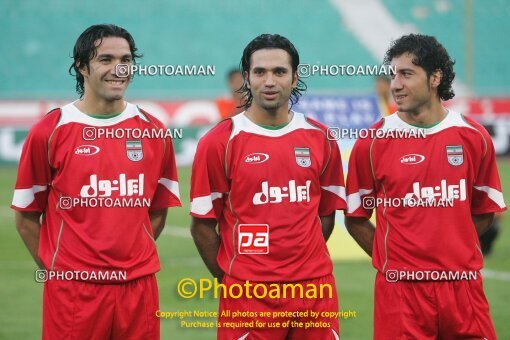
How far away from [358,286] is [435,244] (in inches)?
206

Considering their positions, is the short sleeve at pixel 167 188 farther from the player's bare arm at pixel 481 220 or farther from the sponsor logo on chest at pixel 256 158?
the player's bare arm at pixel 481 220

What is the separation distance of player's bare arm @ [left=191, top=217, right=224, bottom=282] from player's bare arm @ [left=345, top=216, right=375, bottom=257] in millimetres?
744

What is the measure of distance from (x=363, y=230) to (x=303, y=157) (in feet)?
2.06

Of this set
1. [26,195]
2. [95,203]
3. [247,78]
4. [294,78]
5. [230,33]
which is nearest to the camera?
[95,203]

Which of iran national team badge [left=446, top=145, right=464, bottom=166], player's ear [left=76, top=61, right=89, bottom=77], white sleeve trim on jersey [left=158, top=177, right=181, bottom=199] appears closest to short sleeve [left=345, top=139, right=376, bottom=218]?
iran national team badge [left=446, top=145, right=464, bottom=166]

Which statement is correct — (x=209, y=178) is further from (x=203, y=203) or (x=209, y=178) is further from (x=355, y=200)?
(x=355, y=200)

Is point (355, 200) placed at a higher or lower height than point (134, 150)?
lower

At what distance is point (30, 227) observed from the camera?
5.10m

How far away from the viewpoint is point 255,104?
507 cm

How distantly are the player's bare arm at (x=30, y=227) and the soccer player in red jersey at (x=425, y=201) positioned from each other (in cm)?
166

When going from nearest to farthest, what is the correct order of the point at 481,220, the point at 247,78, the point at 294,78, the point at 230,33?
the point at 294,78
the point at 247,78
the point at 481,220
the point at 230,33

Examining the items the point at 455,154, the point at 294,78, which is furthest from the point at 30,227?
the point at 455,154

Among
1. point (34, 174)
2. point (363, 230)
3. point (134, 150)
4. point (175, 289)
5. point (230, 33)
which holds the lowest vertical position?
point (363, 230)

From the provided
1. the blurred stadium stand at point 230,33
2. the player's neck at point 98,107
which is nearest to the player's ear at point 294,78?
the player's neck at point 98,107
